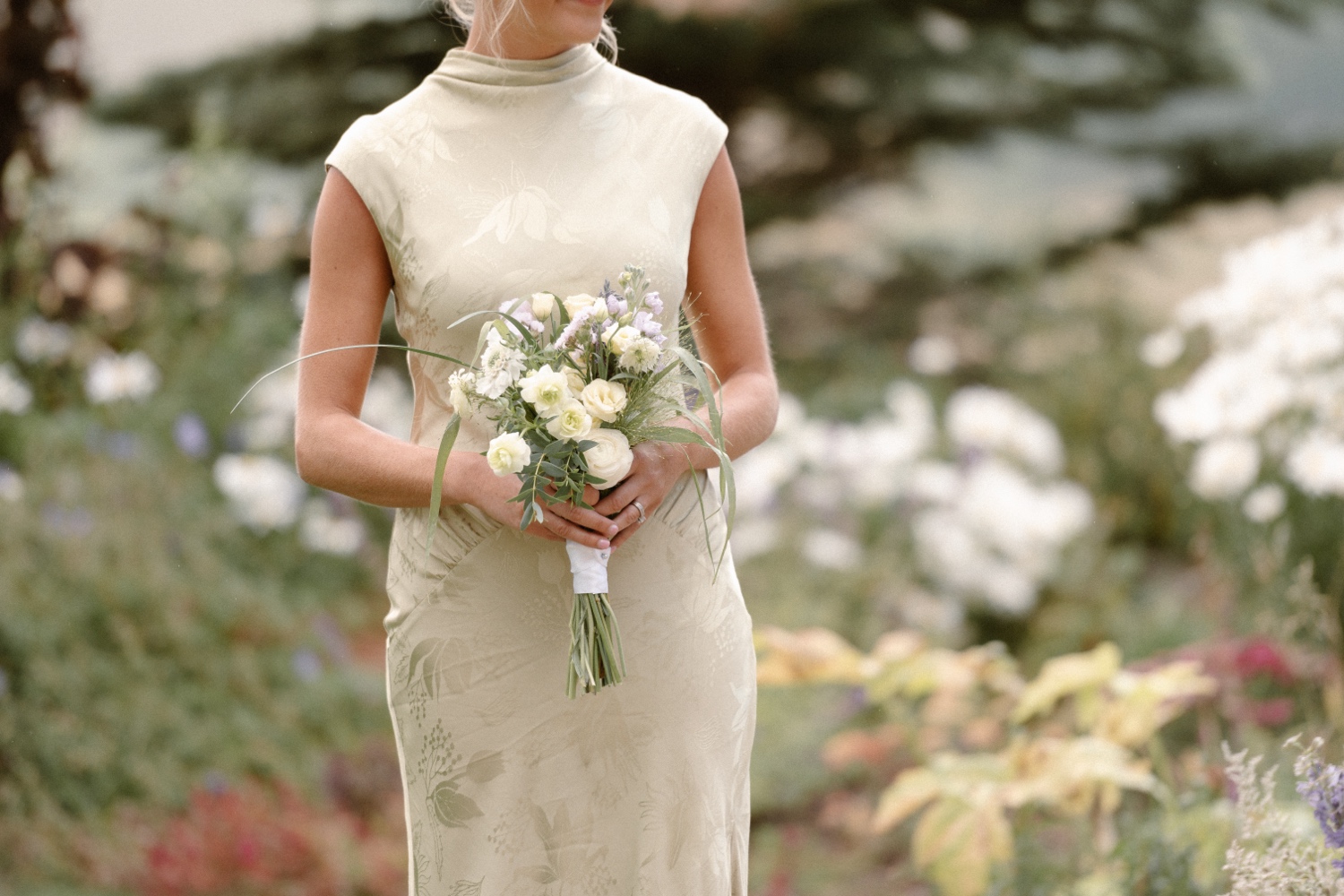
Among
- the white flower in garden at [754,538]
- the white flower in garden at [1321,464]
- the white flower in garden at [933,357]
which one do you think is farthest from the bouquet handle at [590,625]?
the white flower in garden at [933,357]

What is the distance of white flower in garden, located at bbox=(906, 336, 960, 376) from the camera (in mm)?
5312

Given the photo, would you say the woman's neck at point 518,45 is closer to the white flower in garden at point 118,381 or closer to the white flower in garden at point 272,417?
the white flower in garden at point 272,417

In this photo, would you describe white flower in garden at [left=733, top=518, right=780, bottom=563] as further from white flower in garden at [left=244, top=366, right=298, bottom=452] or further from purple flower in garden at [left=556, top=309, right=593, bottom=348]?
purple flower in garden at [left=556, top=309, right=593, bottom=348]

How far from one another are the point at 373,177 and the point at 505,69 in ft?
0.77

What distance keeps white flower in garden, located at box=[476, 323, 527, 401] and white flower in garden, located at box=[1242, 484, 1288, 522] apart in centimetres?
267

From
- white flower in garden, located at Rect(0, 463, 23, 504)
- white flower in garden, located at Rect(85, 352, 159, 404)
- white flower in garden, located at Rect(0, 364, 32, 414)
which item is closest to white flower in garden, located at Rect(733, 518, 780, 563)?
white flower in garden, located at Rect(85, 352, 159, 404)

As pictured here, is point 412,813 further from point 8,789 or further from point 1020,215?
point 1020,215

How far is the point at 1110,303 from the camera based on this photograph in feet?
20.4

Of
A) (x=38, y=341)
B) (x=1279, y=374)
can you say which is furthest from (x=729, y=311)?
(x=38, y=341)

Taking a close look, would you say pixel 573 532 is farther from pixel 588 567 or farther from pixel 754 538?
pixel 754 538

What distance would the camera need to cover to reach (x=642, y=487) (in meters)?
1.56

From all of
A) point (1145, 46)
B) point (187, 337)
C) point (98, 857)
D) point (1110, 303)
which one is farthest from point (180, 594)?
point (1145, 46)

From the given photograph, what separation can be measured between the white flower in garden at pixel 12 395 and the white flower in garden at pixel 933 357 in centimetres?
333

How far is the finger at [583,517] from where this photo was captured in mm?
1519
